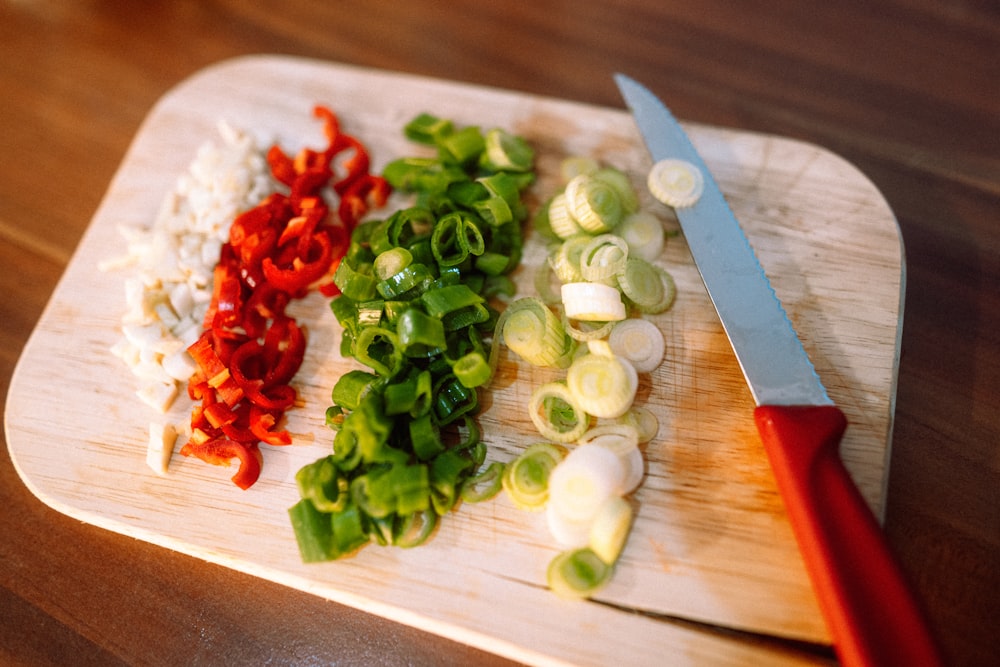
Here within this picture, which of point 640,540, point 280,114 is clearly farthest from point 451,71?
point 640,540

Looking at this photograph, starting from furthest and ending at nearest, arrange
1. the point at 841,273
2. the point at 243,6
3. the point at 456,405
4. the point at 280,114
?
the point at 243,6 < the point at 280,114 < the point at 841,273 < the point at 456,405

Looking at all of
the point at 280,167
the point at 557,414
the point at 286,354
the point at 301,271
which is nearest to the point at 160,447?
the point at 286,354

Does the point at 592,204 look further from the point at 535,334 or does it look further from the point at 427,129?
the point at 427,129

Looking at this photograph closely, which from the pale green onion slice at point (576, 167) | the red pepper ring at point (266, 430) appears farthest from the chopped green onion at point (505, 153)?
the red pepper ring at point (266, 430)

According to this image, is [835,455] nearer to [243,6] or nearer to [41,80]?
[243,6]

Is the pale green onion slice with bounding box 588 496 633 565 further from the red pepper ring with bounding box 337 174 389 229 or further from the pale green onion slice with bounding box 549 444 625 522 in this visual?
the red pepper ring with bounding box 337 174 389 229

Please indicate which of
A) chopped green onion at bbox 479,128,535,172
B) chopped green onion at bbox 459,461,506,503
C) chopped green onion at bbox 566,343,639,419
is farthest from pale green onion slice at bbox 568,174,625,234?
chopped green onion at bbox 459,461,506,503

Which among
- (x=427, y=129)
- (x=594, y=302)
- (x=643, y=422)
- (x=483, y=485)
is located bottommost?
(x=483, y=485)
